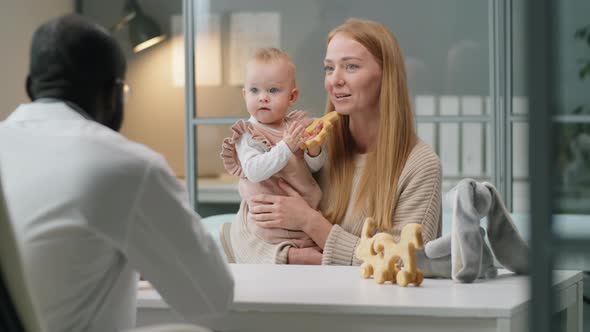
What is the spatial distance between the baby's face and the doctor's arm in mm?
886

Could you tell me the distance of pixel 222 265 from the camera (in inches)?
61.4

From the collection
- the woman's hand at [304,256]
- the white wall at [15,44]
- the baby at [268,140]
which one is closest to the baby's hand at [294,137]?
the baby at [268,140]

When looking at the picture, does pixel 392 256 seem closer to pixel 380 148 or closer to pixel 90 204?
pixel 380 148

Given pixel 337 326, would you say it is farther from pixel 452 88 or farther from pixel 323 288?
pixel 452 88

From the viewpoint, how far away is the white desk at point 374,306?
5.43 ft

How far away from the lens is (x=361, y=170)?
2346 millimetres

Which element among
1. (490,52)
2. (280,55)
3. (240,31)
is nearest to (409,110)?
(280,55)

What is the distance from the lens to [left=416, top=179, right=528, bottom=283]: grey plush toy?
6.24 feet

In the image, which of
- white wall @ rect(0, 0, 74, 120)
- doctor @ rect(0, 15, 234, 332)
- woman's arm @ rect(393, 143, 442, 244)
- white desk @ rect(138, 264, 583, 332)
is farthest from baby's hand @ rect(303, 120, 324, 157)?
white wall @ rect(0, 0, 74, 120)

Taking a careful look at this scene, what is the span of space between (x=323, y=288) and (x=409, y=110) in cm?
64

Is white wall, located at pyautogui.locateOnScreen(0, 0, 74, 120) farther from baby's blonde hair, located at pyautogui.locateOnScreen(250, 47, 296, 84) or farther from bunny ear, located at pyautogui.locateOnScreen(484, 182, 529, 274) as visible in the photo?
bunny ear, located at pyautogui.locateOnScreen(484, 182, 529, 274)

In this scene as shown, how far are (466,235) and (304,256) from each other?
51cm

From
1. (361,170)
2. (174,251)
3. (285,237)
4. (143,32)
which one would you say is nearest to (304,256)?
(285,237)

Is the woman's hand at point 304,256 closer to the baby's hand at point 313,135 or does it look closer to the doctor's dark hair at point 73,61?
the baby's hand at point 313,135
